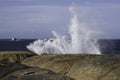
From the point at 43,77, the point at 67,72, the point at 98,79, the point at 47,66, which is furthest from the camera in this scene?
the point at 47,66

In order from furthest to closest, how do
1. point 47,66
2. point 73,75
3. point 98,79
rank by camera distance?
point 47,66, point 73,75, point 98,79

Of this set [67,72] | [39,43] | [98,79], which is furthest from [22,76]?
[39,43]

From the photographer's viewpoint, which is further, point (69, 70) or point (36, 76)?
point (69, 70)

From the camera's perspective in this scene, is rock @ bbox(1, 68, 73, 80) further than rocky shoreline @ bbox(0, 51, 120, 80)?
No

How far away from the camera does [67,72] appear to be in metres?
21.1

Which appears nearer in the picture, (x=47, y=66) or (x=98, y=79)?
(x=98, y=79)

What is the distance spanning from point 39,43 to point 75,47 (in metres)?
5.72

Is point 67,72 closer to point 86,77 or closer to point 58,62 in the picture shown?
point 58,62

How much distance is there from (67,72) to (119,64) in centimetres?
367

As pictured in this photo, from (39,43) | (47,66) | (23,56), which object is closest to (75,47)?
(39,43)

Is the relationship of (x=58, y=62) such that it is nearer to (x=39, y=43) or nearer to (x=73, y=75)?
(x=73, y=75)

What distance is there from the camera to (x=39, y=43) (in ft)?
173

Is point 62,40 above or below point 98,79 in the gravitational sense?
above

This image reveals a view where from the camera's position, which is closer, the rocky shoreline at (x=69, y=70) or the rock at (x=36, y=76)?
the rock at (x=36, y=76)
